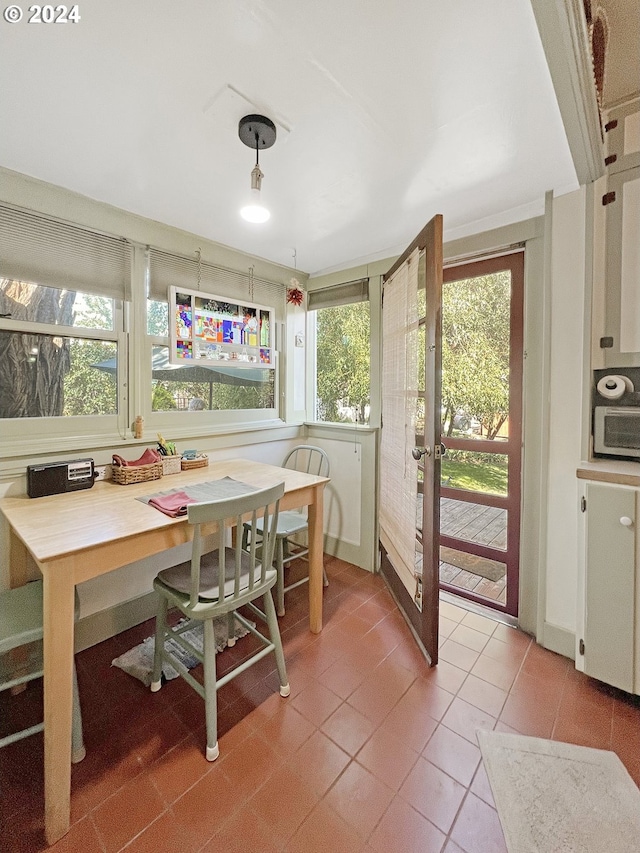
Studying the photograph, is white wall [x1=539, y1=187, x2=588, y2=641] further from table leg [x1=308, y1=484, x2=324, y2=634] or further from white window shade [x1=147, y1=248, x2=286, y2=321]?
white window shade [x1=147, y1=248, x2=286, y2=321]

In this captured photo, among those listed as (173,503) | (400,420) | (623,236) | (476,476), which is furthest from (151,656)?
(623,236)

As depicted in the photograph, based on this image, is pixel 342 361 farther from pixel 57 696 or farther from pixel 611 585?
pixel 57 696

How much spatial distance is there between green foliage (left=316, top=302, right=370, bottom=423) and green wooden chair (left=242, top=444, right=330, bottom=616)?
1.33ft

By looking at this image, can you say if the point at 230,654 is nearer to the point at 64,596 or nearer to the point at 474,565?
the point at 64,596

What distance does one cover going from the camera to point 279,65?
1139mm

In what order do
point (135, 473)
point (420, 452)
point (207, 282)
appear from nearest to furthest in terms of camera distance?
point (420, 452) < point (135, 473) < point (207, 282)

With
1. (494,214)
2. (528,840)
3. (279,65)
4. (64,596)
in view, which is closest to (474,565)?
(528,840)

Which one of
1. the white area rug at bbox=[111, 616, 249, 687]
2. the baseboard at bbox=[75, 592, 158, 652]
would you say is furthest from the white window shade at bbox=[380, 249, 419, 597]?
the baseboard at bbox=[75, 592, 158, 652]

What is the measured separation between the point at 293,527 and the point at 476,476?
127 centimetres

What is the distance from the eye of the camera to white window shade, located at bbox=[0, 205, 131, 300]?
1.72 metres

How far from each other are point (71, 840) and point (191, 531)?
0.94 m

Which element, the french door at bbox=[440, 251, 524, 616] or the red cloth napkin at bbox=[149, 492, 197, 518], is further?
the french door at bbox=[440, 251, 524, 616]

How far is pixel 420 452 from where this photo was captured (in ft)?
6.07

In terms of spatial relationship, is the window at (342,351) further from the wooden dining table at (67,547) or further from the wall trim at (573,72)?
the wall trim at (573,72)
